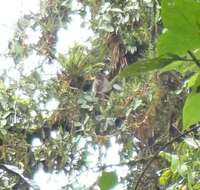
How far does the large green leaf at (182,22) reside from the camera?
236 mm

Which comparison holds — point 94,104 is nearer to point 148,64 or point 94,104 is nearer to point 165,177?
point 165,177

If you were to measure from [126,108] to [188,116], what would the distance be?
5.50 ft

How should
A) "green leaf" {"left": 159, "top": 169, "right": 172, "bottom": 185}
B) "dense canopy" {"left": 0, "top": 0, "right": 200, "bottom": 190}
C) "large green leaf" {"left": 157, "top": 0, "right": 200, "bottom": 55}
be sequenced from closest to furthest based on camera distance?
"large green leaf" {"left": 157, "top": 0, "right": 200, "bottom": 55}
"green leaf" {"left": 159, "top": 169, "right": 172, "bottom": 185}
"dense canopy" {"left": 0, "top": 0, "right": 200, "bottom": 190}

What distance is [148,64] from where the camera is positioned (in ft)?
0.85

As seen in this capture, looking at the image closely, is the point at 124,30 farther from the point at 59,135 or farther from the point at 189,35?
the point at 189,35

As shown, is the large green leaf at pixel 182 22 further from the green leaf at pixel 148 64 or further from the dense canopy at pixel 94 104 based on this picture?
the dense canopy at pixel 94 104

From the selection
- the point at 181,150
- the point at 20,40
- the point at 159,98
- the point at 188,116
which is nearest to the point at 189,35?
the point at 188,116

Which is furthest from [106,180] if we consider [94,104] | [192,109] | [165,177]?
[94,104]

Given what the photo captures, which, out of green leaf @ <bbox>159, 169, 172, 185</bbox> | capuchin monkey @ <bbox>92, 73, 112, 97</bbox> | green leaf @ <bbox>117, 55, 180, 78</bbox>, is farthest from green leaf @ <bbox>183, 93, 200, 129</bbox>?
capuchin monkey @ <bbox>92, 73, 112, 97</bbox>

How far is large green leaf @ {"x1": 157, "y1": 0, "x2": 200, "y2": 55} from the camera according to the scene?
0.24 metres

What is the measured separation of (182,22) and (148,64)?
0.03 m

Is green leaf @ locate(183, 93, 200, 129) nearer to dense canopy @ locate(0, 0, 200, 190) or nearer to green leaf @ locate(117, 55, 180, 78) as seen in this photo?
green leaf @ locate(117, 55, 180, 78)

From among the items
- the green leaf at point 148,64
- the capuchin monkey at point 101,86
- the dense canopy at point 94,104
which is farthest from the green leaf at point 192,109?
the capuchin monkey at point 101,86

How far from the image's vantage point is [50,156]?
1985mm
